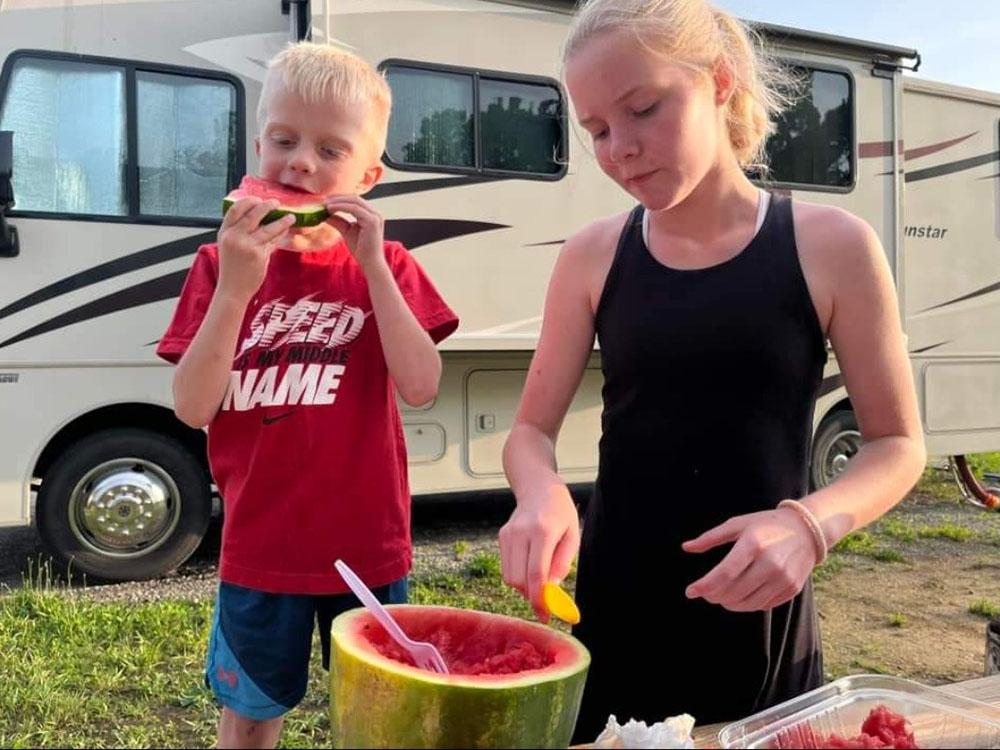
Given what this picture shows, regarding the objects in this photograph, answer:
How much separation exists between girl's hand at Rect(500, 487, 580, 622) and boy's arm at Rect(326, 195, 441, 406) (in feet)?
2.23

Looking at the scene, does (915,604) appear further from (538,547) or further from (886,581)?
(538,547)

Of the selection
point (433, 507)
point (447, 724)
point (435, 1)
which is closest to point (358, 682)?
point (447, 724)

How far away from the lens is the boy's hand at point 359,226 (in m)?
1.86

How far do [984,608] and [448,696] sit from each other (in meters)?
5.14

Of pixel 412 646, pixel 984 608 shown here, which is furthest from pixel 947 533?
pixel 412 646

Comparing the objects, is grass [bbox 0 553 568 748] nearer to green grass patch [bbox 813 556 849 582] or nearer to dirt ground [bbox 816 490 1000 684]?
dirt ground [bbox 816 490 1000 684]

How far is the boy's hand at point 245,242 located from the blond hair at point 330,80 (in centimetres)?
29

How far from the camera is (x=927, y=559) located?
6.39 metres

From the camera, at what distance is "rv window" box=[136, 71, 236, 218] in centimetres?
539

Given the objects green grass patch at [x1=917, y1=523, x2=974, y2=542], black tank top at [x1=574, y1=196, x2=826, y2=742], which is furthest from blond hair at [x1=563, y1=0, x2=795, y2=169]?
green grass patch at [x1=917, y1=523, x2=974, y2=542]

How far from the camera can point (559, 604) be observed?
1174 mm

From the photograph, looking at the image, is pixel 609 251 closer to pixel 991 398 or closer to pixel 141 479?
pixel 141 479

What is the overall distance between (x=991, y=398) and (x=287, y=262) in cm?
756

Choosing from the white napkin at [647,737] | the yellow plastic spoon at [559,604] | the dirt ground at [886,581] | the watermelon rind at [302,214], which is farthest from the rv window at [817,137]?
the white napkin at [647,737]
